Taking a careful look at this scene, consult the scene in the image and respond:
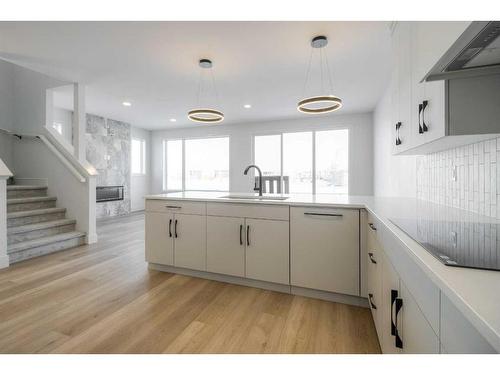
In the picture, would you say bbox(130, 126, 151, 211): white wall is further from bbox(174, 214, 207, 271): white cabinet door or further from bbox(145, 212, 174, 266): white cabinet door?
bbox(174, 214, 207, 271): white cabinet door

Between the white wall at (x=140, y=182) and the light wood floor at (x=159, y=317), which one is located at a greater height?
the white wall at (x=140, y=182)

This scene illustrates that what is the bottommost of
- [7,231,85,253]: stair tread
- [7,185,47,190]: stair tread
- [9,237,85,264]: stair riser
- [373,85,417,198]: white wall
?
[9,237,85,264]: stair riser

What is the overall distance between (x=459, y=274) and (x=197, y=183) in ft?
25.2

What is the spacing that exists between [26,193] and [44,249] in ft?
4.48

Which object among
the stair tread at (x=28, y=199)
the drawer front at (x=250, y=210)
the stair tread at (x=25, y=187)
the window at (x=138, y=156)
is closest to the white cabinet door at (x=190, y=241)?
the drawer front at (x=250, y=210)

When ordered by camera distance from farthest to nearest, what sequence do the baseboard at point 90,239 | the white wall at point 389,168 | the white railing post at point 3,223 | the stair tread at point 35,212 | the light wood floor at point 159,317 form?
the baseboard at point 90,239
the stair tread at point 35,212
the white wall at point 389,168
the white railing post at point 3,223
the light wood floor at point 159,317

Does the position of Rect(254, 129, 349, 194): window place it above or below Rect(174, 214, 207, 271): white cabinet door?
above

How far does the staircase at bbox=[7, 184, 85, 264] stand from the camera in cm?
329

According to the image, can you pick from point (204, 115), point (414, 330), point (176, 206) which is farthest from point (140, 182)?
point (414, 330)

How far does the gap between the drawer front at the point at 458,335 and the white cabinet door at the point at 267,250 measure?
1.59 m

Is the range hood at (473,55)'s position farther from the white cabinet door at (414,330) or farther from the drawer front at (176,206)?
the drawer front at (176,206)

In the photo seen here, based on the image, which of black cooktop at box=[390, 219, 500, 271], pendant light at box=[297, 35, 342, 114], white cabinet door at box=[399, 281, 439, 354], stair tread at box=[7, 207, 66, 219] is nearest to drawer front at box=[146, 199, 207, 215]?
pendant light at box=[297, 35, 342, 114]

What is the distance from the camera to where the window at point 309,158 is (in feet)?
20.8

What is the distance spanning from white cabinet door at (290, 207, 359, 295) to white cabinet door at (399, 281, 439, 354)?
101 cm
